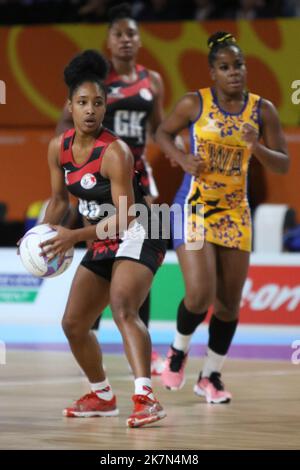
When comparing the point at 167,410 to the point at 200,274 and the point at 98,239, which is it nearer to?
the point at 200,274

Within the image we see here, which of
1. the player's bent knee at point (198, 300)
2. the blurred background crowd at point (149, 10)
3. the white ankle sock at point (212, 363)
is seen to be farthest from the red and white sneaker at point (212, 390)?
the blurred background crowd at point (149, 10)

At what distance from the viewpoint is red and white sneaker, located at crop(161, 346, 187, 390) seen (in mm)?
7633

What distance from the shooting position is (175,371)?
764 cm

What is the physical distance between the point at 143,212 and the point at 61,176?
0.50 metres

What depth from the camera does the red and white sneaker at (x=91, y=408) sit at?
21.7 feet

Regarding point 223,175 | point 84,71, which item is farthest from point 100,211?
point 223,175

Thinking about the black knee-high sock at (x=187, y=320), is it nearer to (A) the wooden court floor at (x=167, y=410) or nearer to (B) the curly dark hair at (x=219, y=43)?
(A) the wooden court floor at (x=167, y=410)

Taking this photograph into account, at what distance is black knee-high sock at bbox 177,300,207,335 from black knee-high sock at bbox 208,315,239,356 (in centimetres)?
10

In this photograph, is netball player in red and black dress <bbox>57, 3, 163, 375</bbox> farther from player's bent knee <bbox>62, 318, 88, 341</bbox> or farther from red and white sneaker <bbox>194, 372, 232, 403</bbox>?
player's bent knee <bbox>62, 318, 88, 341</bbox>

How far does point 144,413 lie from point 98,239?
3.25 feet

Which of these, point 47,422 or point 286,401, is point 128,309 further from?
point 286,401

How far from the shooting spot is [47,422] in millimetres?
6352

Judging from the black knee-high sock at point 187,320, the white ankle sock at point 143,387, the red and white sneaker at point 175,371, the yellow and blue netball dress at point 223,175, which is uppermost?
the yellow and blue netball dress at point 223,175

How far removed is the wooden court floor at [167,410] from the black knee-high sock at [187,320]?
0.43m
